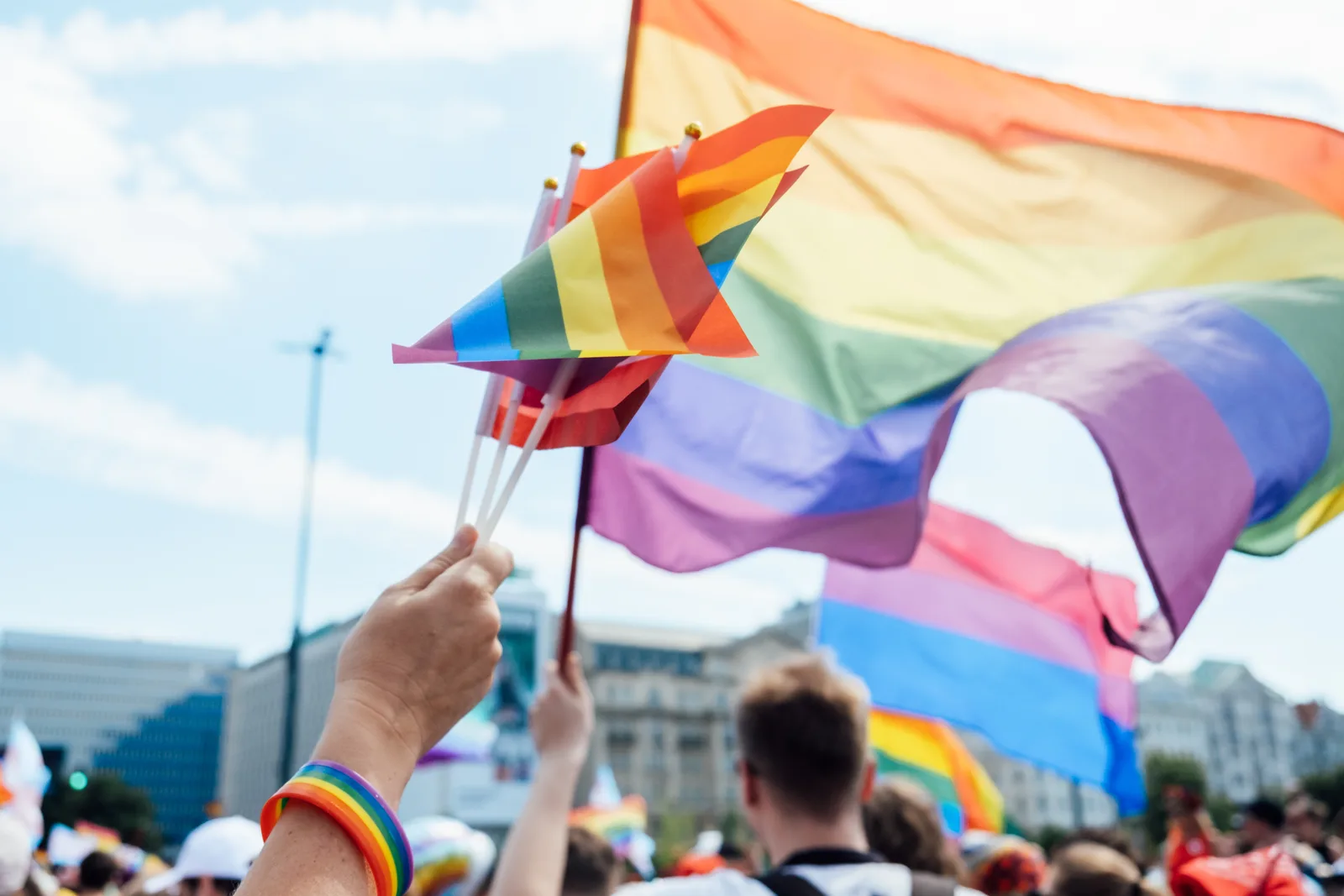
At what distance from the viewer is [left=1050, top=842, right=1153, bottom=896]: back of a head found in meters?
3.51

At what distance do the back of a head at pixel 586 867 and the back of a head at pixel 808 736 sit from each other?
1260mm

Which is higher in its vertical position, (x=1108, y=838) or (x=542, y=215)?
(x=542, y=215)

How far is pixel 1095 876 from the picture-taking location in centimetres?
352

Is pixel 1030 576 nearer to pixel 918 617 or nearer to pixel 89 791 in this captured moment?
pixel 918 617

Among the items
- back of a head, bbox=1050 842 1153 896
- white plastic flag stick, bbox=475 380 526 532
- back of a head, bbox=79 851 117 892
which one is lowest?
back of a head, bbox=79 851 117 892

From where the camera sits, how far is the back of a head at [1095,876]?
3.51 meters

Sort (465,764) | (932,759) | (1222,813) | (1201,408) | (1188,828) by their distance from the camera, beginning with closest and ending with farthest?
(1201,408), (1188,828), (932,759), (1222,813), (465,764)

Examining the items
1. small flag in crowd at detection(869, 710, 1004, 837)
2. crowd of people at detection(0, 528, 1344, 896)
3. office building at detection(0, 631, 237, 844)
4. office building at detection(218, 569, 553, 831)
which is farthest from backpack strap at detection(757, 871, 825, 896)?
office building at detection(0, 631, 237, 844)

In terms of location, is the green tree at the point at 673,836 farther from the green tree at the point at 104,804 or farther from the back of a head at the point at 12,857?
the back of a head at the point at 12,857

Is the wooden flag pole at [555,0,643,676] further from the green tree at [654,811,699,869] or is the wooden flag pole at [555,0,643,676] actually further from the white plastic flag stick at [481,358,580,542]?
the green tree at [654,811,699,869]

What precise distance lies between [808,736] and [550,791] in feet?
1.81

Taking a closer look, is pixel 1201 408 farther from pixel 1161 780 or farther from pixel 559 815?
pixel 1161 780

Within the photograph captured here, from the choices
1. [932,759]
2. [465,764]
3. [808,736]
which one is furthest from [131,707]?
[808,736]

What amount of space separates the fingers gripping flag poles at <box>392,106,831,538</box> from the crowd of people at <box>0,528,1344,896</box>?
196mm
